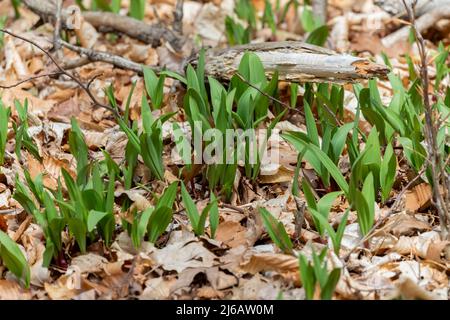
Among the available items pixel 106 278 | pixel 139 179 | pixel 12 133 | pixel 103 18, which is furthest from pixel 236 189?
pixel 103 18

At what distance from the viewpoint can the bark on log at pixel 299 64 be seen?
301 cm

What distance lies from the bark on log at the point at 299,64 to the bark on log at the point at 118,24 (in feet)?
3.05

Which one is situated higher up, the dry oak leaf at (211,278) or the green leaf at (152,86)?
the green leaf at (152,86)

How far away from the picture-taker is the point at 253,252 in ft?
8.04

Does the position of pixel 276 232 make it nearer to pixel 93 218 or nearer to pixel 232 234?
pixel 232 234

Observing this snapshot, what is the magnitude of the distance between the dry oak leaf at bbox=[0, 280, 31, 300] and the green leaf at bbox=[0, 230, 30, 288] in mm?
27

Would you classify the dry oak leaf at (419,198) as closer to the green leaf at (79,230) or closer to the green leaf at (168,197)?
the green leaf at (168,197)

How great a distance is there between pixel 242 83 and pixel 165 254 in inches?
36.8

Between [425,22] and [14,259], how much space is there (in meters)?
3.07

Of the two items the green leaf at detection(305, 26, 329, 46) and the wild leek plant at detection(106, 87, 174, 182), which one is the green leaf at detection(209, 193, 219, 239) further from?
the green leaf at detection(305, 26, 329, 46)

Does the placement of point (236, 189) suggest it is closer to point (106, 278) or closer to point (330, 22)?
point (106, 278)

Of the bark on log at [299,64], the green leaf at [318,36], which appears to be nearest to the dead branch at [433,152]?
the bark on log at [299,64]

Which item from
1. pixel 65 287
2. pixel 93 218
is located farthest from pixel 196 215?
pixel 65 287

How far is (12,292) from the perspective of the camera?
234cm
